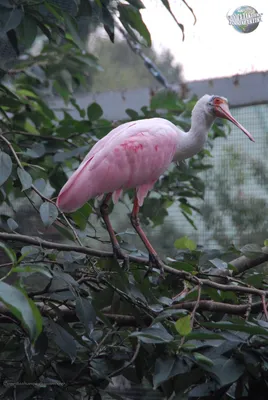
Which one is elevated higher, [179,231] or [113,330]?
[113,330]

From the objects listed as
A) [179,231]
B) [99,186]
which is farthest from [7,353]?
[179,231]

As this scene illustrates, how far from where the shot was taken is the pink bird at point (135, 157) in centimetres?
160

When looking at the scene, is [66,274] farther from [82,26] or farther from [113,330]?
[82,26]

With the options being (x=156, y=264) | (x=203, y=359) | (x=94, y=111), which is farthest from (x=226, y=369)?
(x=94, y=111)

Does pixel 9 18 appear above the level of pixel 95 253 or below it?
above

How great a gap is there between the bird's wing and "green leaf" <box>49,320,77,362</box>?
0.36 m

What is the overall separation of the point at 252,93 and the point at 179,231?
1.92 feet

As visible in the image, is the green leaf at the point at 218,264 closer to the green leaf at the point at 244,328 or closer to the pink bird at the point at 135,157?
the pink bird at the point at 135,157

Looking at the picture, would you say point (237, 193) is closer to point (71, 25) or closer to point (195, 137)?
point (195, 137)

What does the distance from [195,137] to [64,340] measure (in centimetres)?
77

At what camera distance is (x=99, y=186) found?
164 centimetres

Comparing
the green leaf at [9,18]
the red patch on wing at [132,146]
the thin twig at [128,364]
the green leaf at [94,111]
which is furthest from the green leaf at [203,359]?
the green leaf at [94,111]

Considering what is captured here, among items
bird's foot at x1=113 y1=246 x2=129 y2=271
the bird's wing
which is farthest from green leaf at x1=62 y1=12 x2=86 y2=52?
bird's foot at x1=113 y1=246 x2=129 y2=271

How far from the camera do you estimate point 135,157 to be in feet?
5.74
